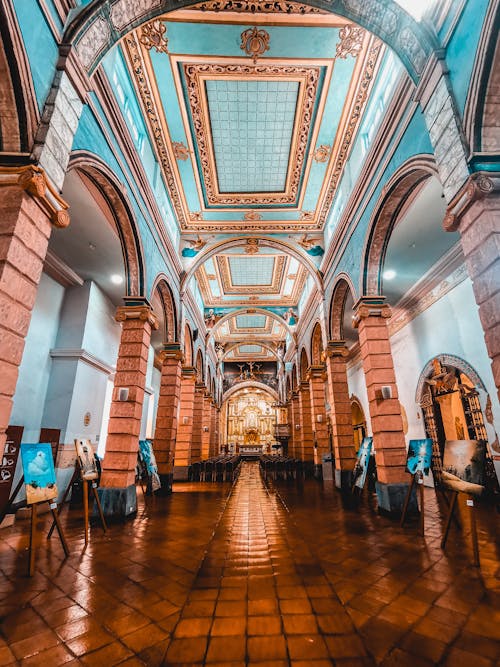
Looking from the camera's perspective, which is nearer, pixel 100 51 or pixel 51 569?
pixel 51 569

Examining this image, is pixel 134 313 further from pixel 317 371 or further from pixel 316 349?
pixel 316 349

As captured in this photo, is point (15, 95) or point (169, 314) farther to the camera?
point (169, 314)

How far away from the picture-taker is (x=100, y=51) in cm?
398

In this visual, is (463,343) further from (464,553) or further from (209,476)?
(209,476)

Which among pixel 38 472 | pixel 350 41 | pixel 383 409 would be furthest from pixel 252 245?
pixel 38 472

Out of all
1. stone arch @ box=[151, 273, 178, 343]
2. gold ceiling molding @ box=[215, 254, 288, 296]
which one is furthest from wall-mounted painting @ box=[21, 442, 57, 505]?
gold ceiling molding @ box=[215, 254, 288, 296]

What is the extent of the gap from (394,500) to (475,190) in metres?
4.82

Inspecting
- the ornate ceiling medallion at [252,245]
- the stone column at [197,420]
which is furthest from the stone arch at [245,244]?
the stone column at [197,420]

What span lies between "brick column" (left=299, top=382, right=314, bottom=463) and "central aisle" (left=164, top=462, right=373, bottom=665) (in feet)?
32.8

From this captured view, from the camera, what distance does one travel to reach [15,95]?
116 inches

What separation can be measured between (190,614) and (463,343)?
8238 mm

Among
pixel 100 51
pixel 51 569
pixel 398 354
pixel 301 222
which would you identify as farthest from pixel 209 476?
pixel 100 51

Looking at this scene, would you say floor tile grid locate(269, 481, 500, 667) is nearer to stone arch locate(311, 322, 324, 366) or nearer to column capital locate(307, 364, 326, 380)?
column capital locate(307, 364, 326, 380)

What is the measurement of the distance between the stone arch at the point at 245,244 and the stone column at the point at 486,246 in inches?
262
